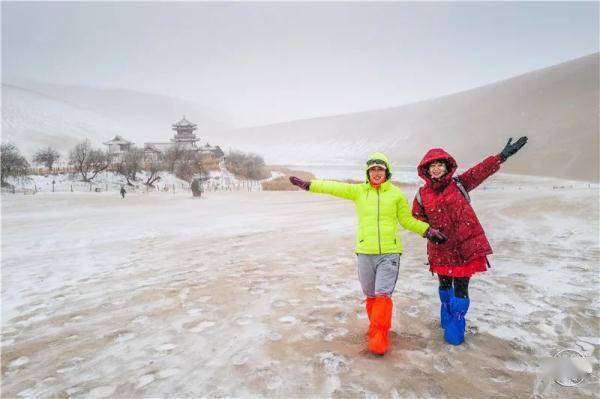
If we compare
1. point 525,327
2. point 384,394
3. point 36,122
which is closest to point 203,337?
point 384,394

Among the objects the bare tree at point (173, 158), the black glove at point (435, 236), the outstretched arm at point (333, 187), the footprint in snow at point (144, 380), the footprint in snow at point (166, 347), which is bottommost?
the footprint in snow at point (144, 380)

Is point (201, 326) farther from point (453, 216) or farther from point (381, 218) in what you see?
point (453, 216)

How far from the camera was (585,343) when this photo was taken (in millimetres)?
3705

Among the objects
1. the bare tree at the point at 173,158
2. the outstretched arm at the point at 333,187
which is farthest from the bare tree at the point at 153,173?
the outstretched arm at the point at 333,187

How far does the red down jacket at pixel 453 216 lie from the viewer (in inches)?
145

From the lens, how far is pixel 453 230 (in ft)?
12.3

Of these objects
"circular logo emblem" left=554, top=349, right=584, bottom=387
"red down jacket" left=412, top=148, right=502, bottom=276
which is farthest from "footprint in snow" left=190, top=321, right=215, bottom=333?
"circular logo emblem" left=554, top=349, right=584, bottom=387

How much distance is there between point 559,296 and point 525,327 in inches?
55.4

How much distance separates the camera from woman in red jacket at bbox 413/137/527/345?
3.66 m

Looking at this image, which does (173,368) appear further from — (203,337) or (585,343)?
(585,343)

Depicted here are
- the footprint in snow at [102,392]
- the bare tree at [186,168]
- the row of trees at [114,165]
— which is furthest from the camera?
the bare tree at [186,168]

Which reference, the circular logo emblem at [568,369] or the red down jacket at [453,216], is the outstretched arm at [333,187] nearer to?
A: the red down jacket at [453,216]

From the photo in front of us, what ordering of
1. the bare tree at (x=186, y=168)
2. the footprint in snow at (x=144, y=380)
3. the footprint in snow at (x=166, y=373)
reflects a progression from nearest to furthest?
the footprint in snow at (x=144, y=380), the footprint in snow at (x=166, y=373), the bare tree at (x=186, y=168)

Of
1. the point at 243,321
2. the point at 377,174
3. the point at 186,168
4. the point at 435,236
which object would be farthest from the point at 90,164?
the point at 435,236
